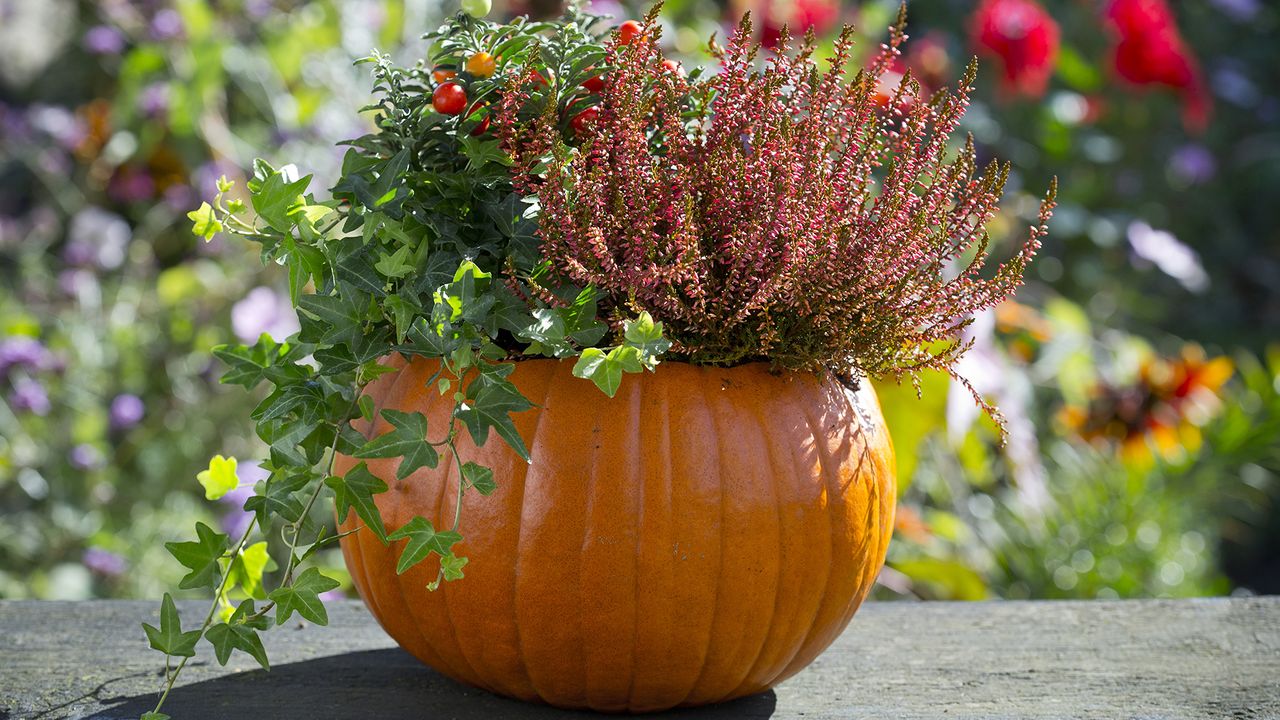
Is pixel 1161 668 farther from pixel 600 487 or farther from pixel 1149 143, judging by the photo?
pixel 1149 143

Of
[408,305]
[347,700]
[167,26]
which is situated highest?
[167,26]

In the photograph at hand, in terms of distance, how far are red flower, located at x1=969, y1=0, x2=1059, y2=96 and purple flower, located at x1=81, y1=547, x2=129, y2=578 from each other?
7.03ft

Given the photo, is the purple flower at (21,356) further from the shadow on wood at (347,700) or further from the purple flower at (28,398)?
the shadow on wood at (347,700)

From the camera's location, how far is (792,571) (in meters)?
1.01

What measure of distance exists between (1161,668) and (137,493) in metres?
2.04

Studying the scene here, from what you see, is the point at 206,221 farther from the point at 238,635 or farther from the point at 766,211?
the point at 766,211

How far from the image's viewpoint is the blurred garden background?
232 centimetres

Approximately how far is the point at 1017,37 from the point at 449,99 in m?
2.07

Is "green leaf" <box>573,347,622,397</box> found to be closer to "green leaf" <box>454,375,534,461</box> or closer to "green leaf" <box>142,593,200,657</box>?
"green leaf" <box>454,375,534,461</box>

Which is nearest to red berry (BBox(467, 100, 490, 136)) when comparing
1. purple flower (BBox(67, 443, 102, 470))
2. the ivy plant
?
the ivy plant

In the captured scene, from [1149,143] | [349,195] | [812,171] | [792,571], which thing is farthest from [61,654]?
[1149,143]

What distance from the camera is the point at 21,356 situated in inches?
94.1

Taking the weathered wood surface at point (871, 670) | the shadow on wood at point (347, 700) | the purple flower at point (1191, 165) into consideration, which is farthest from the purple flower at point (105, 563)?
the purple flower at point (1191, 165)

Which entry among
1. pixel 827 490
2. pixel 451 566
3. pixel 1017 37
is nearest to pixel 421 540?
pixel 451 566
